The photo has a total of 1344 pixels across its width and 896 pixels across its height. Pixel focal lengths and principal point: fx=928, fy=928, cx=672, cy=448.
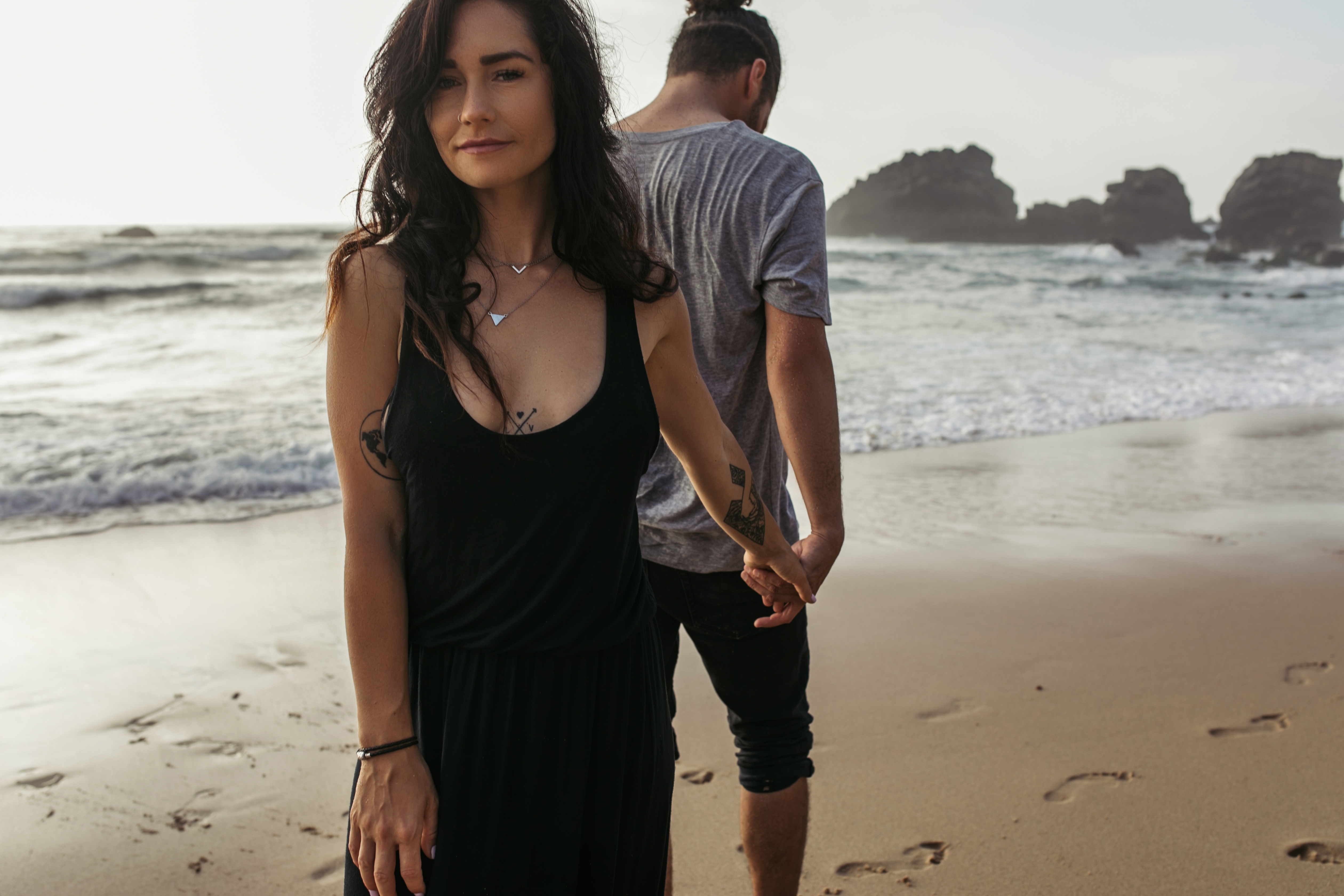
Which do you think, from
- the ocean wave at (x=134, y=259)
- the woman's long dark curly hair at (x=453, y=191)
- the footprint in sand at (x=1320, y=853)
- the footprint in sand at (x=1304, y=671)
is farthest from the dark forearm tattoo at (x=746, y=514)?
the ocean wave at (x=134, y=259)

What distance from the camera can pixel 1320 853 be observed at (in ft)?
7.82

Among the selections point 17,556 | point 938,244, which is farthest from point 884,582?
point 938,244

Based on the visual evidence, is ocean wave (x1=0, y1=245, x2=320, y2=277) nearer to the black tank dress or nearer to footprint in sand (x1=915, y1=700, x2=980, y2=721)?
footprint in sand (x1=915, y1=700, x2=980, y2=721)

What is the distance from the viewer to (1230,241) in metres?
52.6

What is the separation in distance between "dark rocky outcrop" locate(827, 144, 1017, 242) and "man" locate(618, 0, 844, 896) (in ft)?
168

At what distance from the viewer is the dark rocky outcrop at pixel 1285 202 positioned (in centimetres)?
5194

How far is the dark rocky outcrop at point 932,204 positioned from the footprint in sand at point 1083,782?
5070cm

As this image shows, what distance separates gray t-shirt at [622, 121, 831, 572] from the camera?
1.86 metres

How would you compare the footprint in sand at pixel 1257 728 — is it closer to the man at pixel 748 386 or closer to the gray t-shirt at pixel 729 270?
the man at pixel 748 386

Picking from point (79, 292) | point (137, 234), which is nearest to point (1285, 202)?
point (137, 234)

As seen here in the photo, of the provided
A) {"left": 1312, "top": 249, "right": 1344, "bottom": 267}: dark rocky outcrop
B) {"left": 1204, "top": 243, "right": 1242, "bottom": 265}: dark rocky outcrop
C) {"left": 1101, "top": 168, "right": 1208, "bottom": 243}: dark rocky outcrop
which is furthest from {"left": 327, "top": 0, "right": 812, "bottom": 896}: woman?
{"left": 1101, "top": 168, "right": 1208, "bottom": 243}: dark rocky outcrop

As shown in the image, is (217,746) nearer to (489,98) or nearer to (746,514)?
(746,514)

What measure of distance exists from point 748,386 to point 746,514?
0.43 meters

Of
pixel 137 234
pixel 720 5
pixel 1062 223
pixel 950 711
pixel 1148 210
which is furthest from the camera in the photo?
pixel 1148 210
